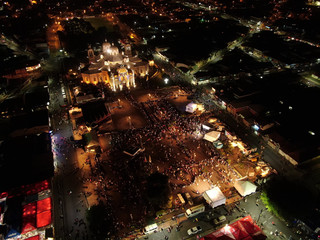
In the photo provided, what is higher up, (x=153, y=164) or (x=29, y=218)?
(x=29, y=218)

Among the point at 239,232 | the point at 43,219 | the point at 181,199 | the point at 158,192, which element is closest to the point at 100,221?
the point at 43,219

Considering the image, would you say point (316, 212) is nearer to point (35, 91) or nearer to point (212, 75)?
point (212, 75)

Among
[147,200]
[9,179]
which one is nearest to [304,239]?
[147,200]

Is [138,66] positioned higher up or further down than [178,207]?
higher up

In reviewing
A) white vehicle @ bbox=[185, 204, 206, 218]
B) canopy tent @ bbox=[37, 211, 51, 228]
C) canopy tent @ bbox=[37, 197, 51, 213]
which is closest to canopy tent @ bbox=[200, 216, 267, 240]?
white vehicle @ bbox=[185, 204, 206, 218]

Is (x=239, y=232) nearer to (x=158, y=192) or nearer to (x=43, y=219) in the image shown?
(x=158, y=192)

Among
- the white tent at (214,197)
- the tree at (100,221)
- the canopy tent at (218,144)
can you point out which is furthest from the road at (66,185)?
the canopy tent at (218,144)

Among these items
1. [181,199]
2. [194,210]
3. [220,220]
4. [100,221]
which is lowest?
[220,220]
